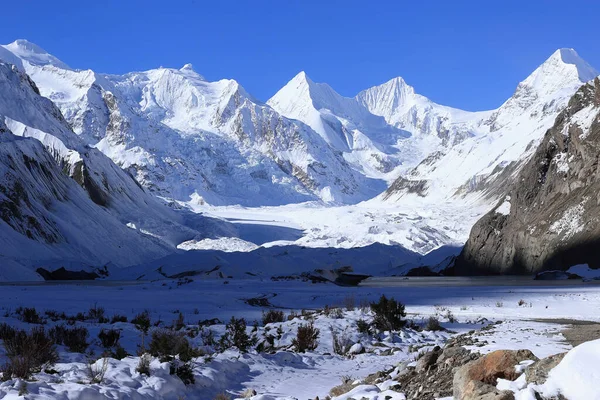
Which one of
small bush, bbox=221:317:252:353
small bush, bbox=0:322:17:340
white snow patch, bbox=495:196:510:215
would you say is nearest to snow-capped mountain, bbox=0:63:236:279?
white snow patch, bbox=495:196:510:215

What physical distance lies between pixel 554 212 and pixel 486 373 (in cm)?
6088

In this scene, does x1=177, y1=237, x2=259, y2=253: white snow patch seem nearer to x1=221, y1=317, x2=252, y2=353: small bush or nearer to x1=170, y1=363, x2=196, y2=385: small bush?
x1=221, y1=317, x2=252, y2=353: small bush

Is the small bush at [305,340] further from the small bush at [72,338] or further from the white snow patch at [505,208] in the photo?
the white snow patch at [505,208]

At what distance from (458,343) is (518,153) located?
177m

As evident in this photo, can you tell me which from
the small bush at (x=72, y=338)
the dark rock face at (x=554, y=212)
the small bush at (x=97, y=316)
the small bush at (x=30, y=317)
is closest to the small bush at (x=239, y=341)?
the small bush at (x=72, y=338)

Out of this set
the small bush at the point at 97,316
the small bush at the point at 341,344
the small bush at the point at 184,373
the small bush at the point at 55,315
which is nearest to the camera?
the small bush at the point at 184,373

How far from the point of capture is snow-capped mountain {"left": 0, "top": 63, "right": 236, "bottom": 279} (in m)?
75.6

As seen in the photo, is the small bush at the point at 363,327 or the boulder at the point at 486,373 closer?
the boulder at the point at 486,373

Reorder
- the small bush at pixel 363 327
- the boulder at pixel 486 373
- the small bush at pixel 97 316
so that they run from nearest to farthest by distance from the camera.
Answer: the boulder at pixel 486 373
the small bush at pixel 363 327
the small bush at pixel 97 316

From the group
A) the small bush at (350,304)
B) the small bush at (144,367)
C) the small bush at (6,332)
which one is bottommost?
the small bush at (144,367)

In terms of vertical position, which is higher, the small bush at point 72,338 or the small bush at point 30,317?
the small bush at point 30,317

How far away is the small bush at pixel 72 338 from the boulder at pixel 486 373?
26.5 feet

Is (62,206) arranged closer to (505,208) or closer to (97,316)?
(505,208)

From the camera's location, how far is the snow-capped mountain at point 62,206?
248ft
